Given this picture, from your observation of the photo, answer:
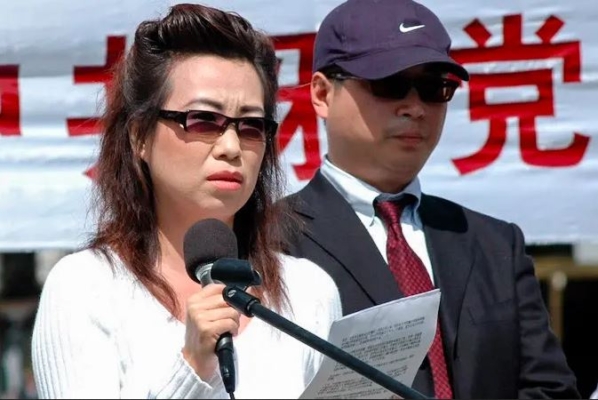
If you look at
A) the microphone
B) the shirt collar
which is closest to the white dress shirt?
the shirt collar

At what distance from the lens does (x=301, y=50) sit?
411 centimetres

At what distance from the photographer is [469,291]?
339 centimetres

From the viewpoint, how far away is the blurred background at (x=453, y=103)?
4.05 m

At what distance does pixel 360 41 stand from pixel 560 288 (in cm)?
585

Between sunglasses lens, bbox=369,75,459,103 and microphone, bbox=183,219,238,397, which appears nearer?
microphone, bbox=183,219,238,397

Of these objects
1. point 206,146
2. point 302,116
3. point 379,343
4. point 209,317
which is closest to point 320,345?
point 209,317

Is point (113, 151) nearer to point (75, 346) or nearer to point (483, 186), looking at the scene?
point (75, 346)

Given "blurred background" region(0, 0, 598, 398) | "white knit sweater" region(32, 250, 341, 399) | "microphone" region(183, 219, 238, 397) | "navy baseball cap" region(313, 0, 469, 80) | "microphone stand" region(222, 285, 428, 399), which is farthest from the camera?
"blurred background" region(0, 0, 598, 398)

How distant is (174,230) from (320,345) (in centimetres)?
74

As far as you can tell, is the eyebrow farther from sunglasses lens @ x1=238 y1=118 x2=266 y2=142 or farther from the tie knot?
the tie knot

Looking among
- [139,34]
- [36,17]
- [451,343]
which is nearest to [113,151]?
[139,34]

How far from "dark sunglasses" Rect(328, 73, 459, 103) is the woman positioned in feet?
1.82

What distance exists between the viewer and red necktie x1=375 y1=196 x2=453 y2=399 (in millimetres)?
3260

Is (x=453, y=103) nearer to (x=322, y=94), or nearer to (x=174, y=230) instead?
(x=322, y=94)
